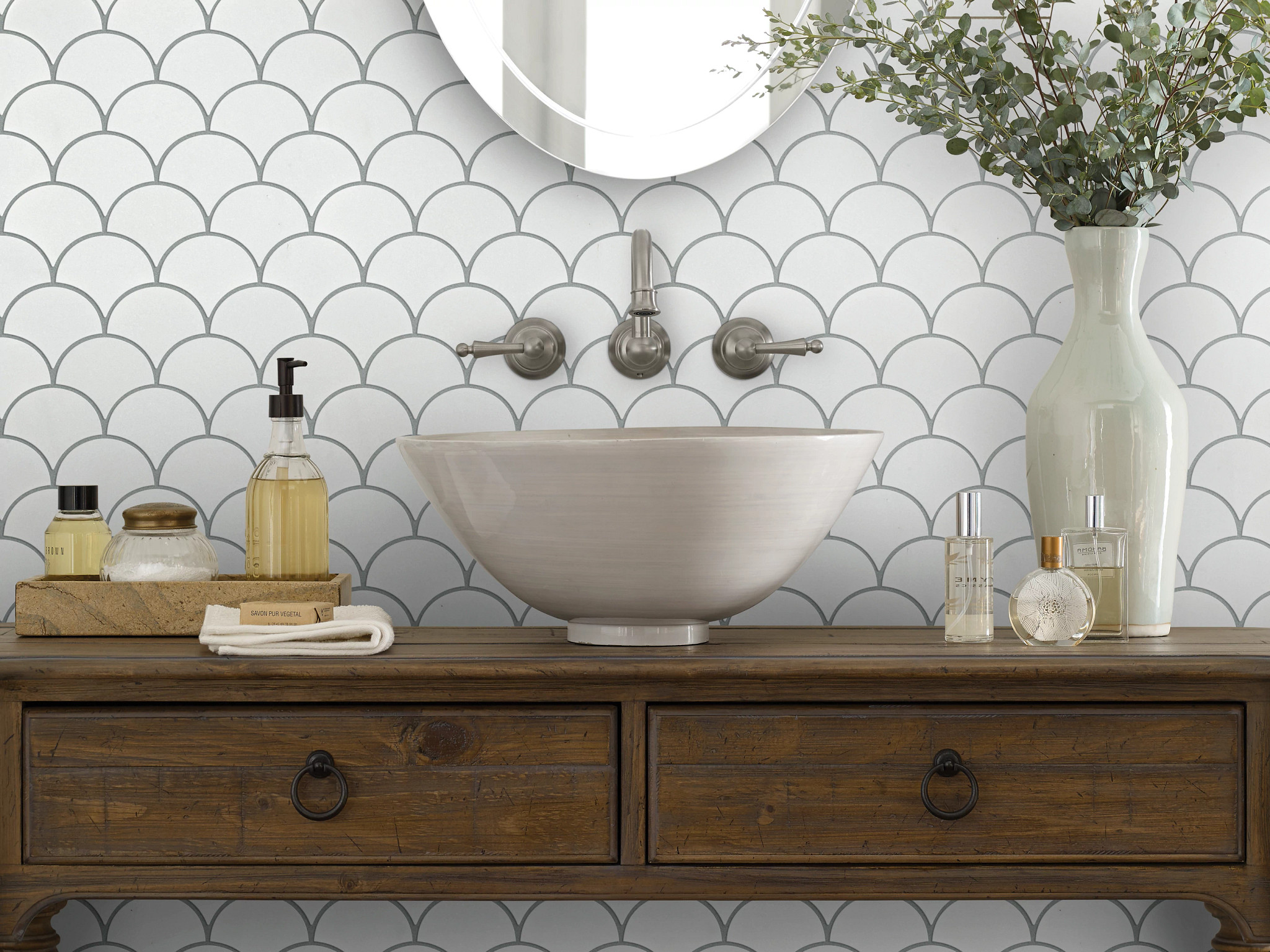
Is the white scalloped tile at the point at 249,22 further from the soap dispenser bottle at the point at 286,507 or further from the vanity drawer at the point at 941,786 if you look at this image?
the vanity drawer at the point at 941,786

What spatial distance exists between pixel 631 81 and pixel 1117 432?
773mm

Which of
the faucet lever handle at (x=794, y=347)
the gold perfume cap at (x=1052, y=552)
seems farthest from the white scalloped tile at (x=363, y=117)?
the gold perfume cap at (x=1052, y=552)

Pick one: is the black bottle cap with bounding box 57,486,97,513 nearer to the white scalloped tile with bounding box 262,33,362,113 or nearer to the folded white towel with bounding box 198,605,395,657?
the folded white towel with bounding box 198,605,395,657

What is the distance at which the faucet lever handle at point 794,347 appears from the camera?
51.4 inches

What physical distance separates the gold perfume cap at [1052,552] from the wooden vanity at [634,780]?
12cm

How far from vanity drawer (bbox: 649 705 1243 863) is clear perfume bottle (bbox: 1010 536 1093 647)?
100 mm

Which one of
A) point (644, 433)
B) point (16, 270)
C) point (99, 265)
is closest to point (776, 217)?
point (644, 433)

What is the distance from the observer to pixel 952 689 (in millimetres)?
959

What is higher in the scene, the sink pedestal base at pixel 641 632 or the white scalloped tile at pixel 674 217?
the white scalloped tile at pixel 674 217

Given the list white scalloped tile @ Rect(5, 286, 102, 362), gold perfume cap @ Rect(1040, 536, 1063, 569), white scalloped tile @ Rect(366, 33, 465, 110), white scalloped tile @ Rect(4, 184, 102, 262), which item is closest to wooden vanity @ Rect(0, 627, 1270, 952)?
gold perfume cap @ Rect(1040, 536, 1063, 569)

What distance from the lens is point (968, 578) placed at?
1.08 meters

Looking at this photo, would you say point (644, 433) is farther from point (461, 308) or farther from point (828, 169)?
point (828, 169)

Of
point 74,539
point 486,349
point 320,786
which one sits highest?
point 486,349

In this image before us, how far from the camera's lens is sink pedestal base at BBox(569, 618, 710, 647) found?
1026 mm
